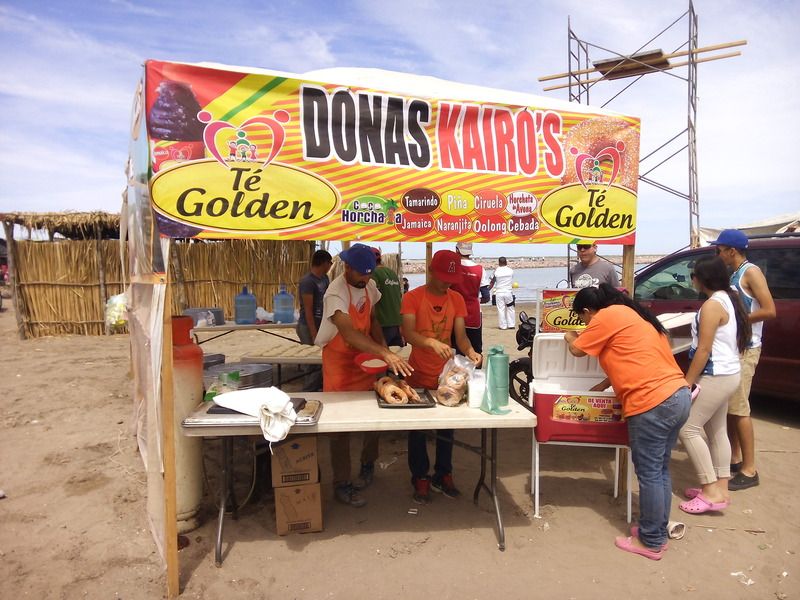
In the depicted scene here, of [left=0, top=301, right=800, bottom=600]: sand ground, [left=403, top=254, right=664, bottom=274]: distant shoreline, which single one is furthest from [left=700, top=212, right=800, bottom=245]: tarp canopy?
[left=403, top=254, right=664, bottom=274]: distant shoreline

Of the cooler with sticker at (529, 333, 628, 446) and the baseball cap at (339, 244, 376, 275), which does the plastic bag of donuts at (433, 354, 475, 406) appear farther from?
the baseball cap at (339, 244, 376, 275)

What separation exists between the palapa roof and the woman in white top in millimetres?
11409

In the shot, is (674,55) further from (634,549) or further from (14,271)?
(14,271)

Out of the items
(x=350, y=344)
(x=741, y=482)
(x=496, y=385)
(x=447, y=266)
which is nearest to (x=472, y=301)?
(x=447, y=266)

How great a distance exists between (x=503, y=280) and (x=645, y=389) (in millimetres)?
10421

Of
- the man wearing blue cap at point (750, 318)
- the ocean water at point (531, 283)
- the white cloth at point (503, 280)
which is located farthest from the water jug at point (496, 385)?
the white cloth at point (503, 280)

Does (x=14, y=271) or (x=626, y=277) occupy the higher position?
(x=14, y=271)

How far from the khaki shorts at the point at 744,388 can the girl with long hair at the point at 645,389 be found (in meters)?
1.23

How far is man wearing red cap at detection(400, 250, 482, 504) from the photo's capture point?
11.5 ft

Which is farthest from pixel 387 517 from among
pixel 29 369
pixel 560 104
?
pixel 29 369

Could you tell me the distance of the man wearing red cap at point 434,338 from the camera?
3.52 m

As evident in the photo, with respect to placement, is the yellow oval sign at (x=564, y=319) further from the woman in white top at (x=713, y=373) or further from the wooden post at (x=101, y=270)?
the wooden post at (x=101, y=270)

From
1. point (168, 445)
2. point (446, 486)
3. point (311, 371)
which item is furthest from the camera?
point (311, 371)

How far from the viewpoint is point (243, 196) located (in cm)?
288
